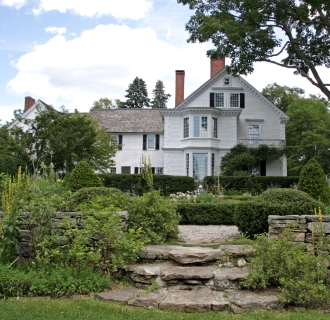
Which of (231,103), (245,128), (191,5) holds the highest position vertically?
(191,5)

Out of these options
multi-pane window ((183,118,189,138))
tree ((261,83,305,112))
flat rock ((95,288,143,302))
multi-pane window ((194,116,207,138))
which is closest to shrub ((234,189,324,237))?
flat rock ((95,288,143,302))

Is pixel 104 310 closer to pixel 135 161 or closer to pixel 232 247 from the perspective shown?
pixel 232 247

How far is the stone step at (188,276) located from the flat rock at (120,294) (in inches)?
9.0

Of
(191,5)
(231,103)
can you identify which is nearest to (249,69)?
(191,5)

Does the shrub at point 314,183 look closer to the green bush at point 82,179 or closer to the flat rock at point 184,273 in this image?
the flat rock at point 184,273

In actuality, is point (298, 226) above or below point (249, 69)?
below

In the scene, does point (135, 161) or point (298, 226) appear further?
point (135, 161)

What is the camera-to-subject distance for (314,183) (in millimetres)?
10711

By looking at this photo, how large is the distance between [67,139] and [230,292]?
16348 mm

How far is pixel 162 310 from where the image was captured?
162 inches

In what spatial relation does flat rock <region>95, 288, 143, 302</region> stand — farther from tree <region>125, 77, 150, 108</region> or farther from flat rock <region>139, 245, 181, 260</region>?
tree <region>125, 77, 150, 108</region>

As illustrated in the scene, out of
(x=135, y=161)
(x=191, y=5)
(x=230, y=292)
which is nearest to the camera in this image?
(x=230, y=292)

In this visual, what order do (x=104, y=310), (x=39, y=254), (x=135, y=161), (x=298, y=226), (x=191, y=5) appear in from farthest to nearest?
(x=135, y=161) < (x=191, y=5) < (x=298, y=226) < (x=39, y=254) < (x=104, y=310)

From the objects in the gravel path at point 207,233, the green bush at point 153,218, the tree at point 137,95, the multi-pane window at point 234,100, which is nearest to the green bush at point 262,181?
the multi-pane window at point 234,100
